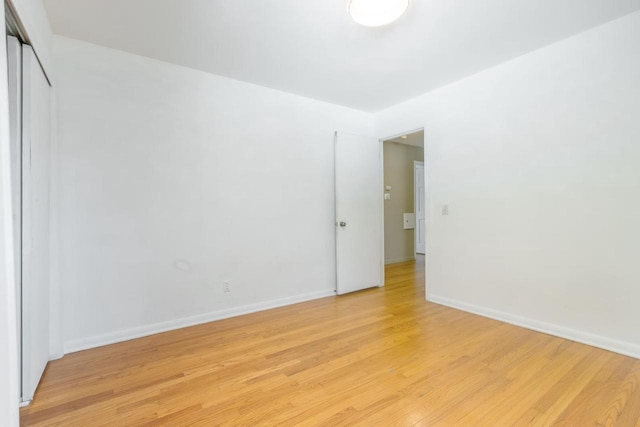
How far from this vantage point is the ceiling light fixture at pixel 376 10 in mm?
1844

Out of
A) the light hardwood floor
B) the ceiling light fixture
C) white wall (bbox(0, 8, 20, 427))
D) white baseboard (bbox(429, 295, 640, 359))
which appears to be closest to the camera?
white wall (bbox(0, 8, 20, 427))

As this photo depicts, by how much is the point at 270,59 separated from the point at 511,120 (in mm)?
2350

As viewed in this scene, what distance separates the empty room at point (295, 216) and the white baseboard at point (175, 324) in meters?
0.02

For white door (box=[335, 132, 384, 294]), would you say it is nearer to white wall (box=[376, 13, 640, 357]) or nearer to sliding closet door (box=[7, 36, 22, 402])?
white wall (box=[376, 13, 640, 357])

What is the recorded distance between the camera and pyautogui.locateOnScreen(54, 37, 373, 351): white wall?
92.7 inches

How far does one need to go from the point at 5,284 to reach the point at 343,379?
1762 millimetres

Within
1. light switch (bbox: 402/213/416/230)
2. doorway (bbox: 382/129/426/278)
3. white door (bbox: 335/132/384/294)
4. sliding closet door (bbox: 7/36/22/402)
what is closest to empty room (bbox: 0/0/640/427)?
sliding closet door (bbox: 7/36/22/402)

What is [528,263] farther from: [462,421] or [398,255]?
[398,255]

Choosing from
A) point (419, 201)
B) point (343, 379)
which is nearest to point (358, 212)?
point (343, 379)

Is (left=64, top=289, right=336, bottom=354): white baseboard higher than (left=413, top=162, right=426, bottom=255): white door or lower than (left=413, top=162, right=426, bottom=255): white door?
lower

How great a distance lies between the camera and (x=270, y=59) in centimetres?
270

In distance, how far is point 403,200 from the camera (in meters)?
6.10

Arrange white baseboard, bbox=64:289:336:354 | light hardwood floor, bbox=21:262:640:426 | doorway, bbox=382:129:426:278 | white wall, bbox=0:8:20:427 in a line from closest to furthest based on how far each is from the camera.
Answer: white wall, bbox=0:8:20:427, light hardwood floor, bbox=21:262:640:426, white baseboard, bbox=64:289:336:354, doorway, bbox=382:129:426:278

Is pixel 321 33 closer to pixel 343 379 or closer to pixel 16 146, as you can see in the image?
pixel 16 146
